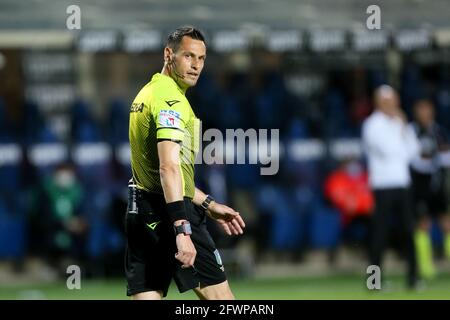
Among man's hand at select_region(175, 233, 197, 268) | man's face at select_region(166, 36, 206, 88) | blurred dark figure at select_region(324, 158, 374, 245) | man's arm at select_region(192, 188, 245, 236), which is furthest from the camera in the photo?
blurred dark figure at select_region(324, 158, 374, 245)

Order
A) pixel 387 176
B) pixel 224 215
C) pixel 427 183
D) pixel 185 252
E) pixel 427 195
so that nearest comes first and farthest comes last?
pixel 185 252 → pixel 224 215 → pixel 387 176 → pixel 427 183 → pixel 427 195

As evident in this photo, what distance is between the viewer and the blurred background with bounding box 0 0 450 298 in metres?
17.1

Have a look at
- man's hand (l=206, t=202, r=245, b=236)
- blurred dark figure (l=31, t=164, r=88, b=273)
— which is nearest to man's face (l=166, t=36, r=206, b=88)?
man's hand (l=206, t=202, r=245, b=236)

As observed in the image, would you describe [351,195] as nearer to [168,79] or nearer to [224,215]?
[224,215]

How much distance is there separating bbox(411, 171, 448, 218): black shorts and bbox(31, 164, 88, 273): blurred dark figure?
14.6 ft

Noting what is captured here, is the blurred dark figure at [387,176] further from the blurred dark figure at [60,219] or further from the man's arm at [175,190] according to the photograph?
the man's arm at [175,190]

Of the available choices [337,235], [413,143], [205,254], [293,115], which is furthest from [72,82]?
[205,254]

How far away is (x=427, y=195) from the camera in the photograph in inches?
662

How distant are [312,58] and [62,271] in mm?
6127

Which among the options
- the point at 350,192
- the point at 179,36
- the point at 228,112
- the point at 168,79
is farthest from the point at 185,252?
the point at 228,112

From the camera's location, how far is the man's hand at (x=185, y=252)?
25.1ft

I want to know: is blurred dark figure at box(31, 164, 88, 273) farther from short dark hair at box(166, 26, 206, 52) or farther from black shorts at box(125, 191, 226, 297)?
short dark hair at box(166, 26, 206, 52)

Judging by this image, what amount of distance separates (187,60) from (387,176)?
6483 mm
